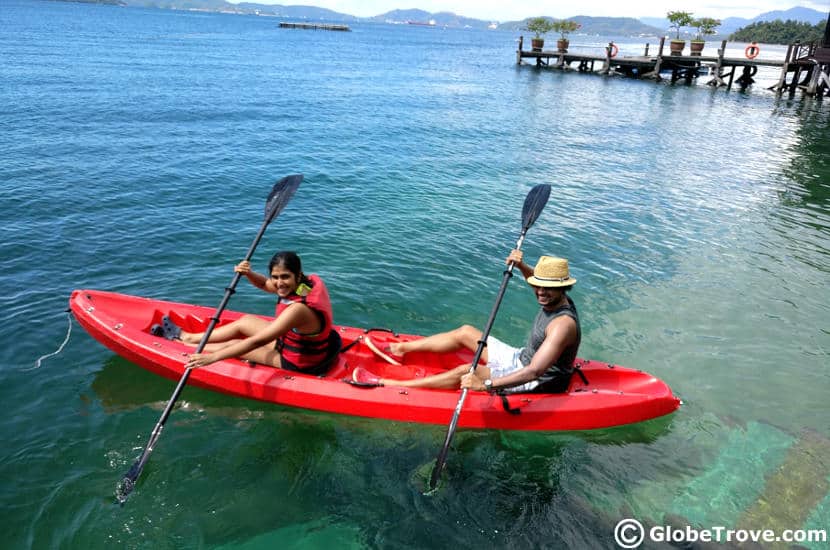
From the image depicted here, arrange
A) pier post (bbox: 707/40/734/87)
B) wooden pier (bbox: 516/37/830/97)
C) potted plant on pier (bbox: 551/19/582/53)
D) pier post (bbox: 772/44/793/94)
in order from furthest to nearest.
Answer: potted plant on pier (bbox: 551/19/582/53), pier post (bbox: 707/40/734/87), pier post (bbox: 772/44/793/94), wooden pier (bbox: 516/37/830/97)

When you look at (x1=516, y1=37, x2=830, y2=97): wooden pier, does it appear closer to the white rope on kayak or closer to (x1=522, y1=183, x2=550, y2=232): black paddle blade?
(x1=522, y1=183, x2=550, y2=232): black paddle blade

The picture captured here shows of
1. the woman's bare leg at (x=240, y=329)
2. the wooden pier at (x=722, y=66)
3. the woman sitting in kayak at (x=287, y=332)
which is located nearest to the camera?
the woman sitting in kayak at (x=287, y=332)

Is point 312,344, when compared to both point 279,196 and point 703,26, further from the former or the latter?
point 703,26

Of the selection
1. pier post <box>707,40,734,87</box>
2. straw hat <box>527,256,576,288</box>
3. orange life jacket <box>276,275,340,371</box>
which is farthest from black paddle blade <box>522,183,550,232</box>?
pier post <box>707,40,734,87</box>

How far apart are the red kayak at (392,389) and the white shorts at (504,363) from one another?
104 mm

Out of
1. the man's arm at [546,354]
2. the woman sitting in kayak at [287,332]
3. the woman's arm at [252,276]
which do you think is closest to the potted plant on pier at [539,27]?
the woman's arm at [252,276]

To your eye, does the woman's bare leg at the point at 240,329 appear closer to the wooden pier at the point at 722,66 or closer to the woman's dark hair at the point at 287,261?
the woman's dark hair at the point at 287,261

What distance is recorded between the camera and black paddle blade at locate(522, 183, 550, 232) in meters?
7.63

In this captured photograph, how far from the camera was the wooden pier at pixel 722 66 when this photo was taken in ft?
107

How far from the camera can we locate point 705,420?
6859mm

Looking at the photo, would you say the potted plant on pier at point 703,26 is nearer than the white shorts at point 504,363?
No

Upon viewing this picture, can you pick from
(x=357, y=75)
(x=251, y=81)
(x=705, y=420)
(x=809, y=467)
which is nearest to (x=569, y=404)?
(x=705, y=420)

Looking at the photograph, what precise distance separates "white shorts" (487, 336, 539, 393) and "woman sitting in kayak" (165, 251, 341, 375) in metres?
1.80

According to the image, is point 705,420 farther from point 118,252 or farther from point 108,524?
point 118,252
